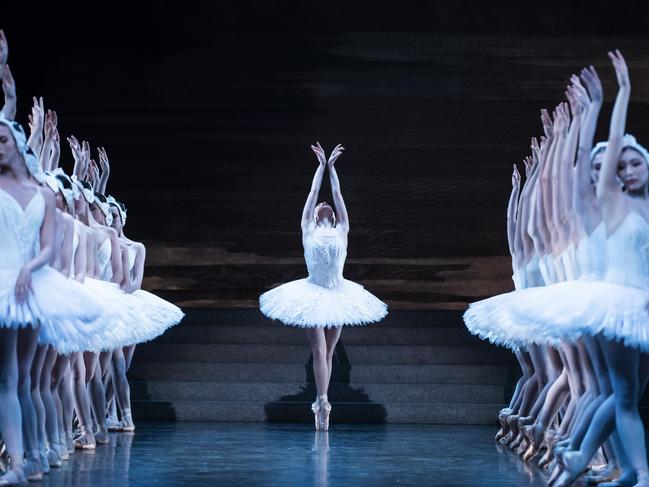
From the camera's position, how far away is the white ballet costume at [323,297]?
29.6 feet

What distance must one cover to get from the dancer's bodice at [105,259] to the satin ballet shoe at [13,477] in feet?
9.72

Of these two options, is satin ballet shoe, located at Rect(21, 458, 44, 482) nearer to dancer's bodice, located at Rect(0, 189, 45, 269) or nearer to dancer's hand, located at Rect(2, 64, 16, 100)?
dancer's bodice, located at Rect(0, 189, 45, 269)

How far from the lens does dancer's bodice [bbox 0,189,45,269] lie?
510cm

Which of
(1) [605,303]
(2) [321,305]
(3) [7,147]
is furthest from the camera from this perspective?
(2) [321,305]

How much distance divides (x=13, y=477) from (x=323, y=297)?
4500 millimetres

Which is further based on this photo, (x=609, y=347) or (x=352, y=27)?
(x=352, y=27)

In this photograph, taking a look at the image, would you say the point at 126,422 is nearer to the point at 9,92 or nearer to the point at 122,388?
the point at 122,388

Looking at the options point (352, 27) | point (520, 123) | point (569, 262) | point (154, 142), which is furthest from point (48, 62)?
point (569, 262)

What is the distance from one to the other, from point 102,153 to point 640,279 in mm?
5418

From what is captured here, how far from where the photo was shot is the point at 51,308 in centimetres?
507

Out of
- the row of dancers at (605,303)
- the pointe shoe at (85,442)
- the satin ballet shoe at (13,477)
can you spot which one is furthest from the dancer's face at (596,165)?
the pointe shoe at (85,442)

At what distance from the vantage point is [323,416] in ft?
28.6

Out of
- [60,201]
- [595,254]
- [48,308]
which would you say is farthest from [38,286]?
[595,254]

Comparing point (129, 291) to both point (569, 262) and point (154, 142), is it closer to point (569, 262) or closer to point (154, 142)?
point (569, 262)
